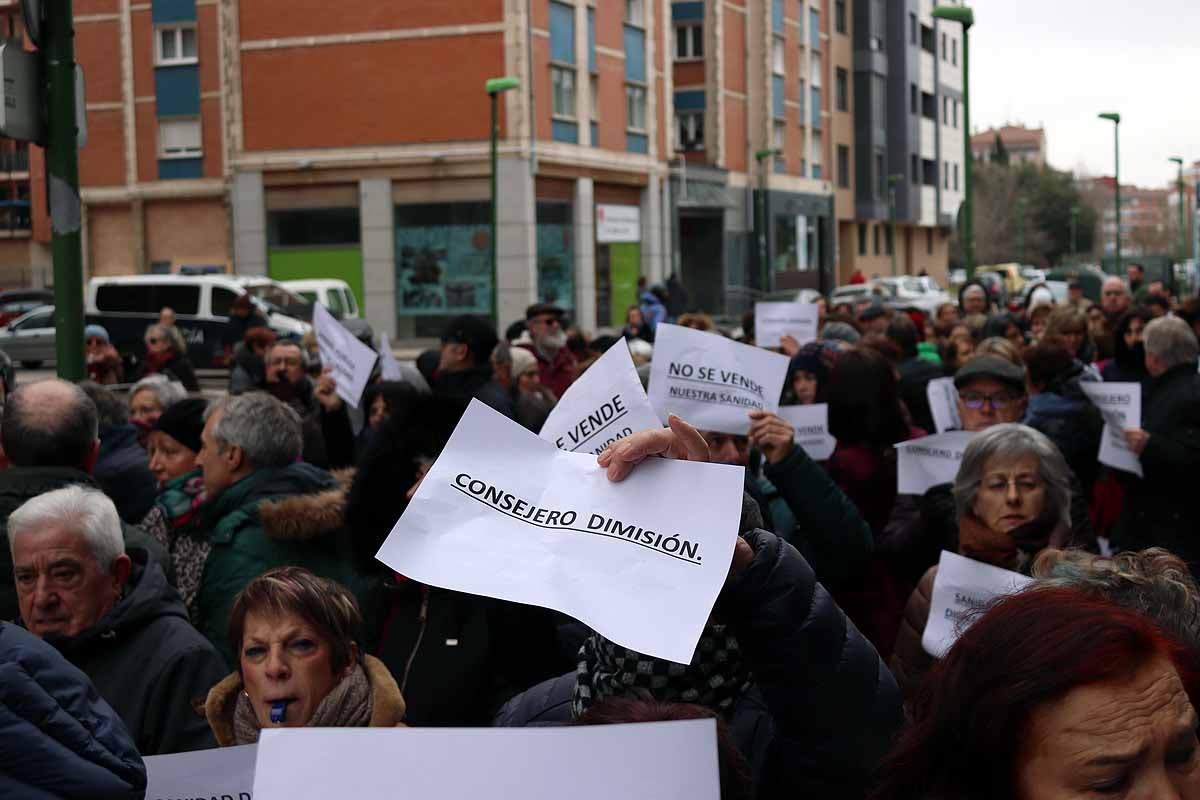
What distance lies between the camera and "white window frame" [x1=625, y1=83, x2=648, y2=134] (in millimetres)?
38688

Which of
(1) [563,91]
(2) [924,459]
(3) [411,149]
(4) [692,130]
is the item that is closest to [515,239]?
(3) [411,149]

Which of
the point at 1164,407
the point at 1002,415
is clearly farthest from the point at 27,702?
the point at 1164,407

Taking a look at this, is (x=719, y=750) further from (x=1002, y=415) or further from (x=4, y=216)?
(x=4, y=216)

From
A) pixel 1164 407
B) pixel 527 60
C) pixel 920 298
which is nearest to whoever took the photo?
pixel 1164 407

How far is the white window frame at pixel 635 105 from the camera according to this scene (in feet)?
127

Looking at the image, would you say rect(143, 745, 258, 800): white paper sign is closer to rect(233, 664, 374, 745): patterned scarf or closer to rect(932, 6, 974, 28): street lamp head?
rect(233, 664, 374, 745): patterned scarf

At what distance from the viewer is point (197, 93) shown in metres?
37.3

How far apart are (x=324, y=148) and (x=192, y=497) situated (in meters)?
30.9

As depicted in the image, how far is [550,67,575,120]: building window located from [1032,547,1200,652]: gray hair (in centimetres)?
3303

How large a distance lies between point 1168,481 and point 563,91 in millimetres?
30260

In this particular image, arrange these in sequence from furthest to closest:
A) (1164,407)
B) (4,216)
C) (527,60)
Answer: (4,216) < (527,60) < (1164,407)

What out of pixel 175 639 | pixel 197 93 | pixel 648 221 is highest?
pixel 197 93

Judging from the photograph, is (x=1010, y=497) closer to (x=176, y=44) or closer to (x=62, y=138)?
(x=62, y=138)

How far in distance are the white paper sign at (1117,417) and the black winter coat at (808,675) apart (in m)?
4.52
